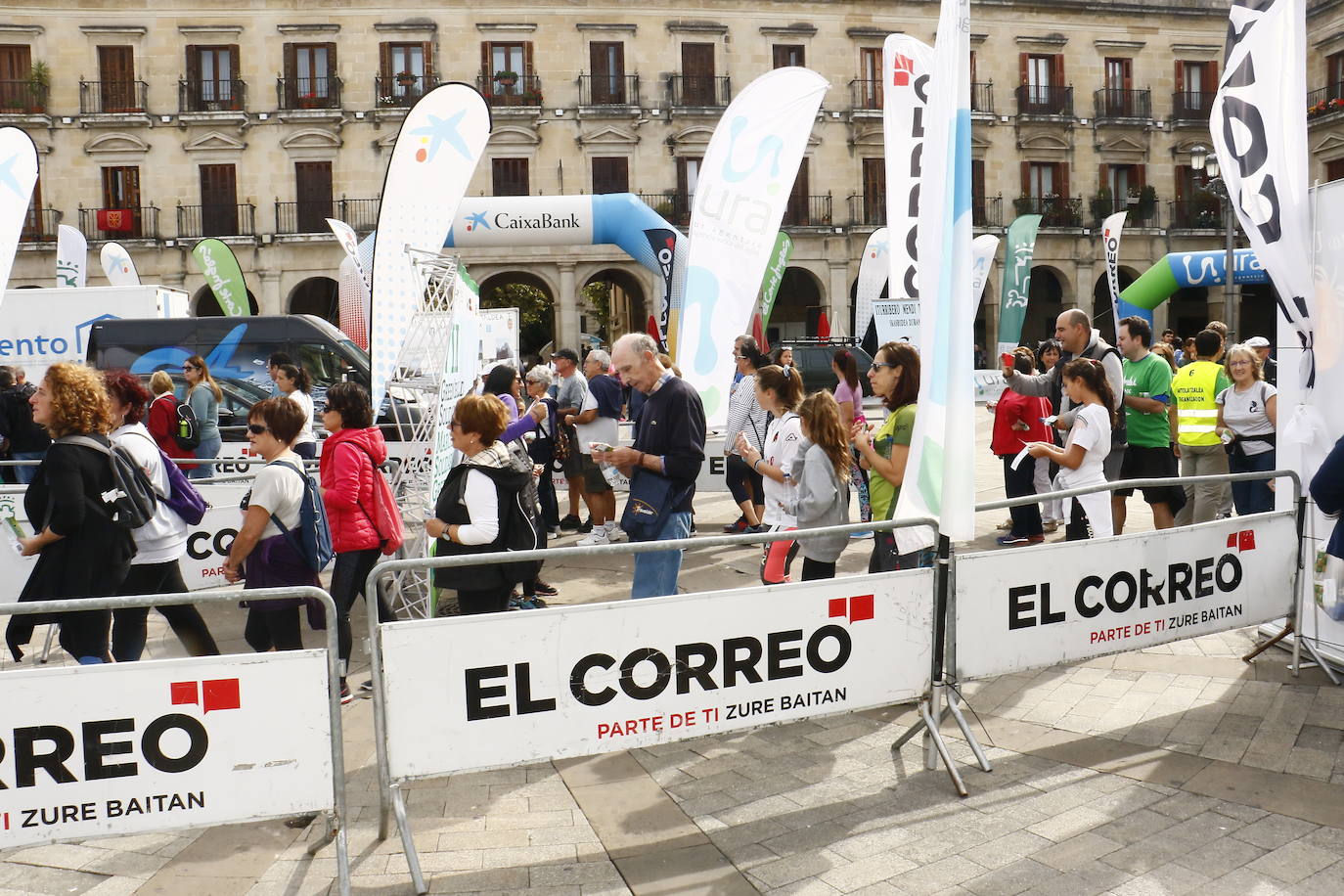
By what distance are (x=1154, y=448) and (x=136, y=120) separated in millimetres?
29567

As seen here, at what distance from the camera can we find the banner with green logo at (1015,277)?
21.3 metres

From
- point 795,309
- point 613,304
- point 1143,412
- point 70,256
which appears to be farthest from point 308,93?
point 1143,412

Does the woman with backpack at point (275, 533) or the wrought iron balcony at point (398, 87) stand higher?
the wrought iron balcony at point (398, 87)

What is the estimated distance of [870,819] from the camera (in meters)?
3.88

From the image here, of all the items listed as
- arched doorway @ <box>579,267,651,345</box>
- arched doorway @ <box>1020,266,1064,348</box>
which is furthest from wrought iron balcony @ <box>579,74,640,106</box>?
arched doorway @ <box>1020,266,1064,348</box>

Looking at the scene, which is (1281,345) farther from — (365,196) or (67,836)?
(365,196)

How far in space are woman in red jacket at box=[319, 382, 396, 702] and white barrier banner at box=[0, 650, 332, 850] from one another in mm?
1841

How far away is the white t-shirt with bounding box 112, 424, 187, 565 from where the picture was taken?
189 inches

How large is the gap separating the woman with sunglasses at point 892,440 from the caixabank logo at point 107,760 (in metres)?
3.04

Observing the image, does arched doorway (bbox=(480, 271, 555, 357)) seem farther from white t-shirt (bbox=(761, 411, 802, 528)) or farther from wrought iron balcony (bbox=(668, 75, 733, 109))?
white t-shirt (bbox=(761, 411, 802, 528))

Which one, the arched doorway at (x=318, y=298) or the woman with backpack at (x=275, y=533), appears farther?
the arched doorway at (x=318, y=298)

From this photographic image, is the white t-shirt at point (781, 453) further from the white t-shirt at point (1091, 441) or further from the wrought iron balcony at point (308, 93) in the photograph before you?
the wrought iron balcony at point (308, 93)

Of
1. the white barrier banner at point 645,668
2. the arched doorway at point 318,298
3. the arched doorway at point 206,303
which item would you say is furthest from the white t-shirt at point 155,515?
the arched doorway at point 318,298

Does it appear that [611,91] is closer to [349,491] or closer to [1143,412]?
[1143,412]
